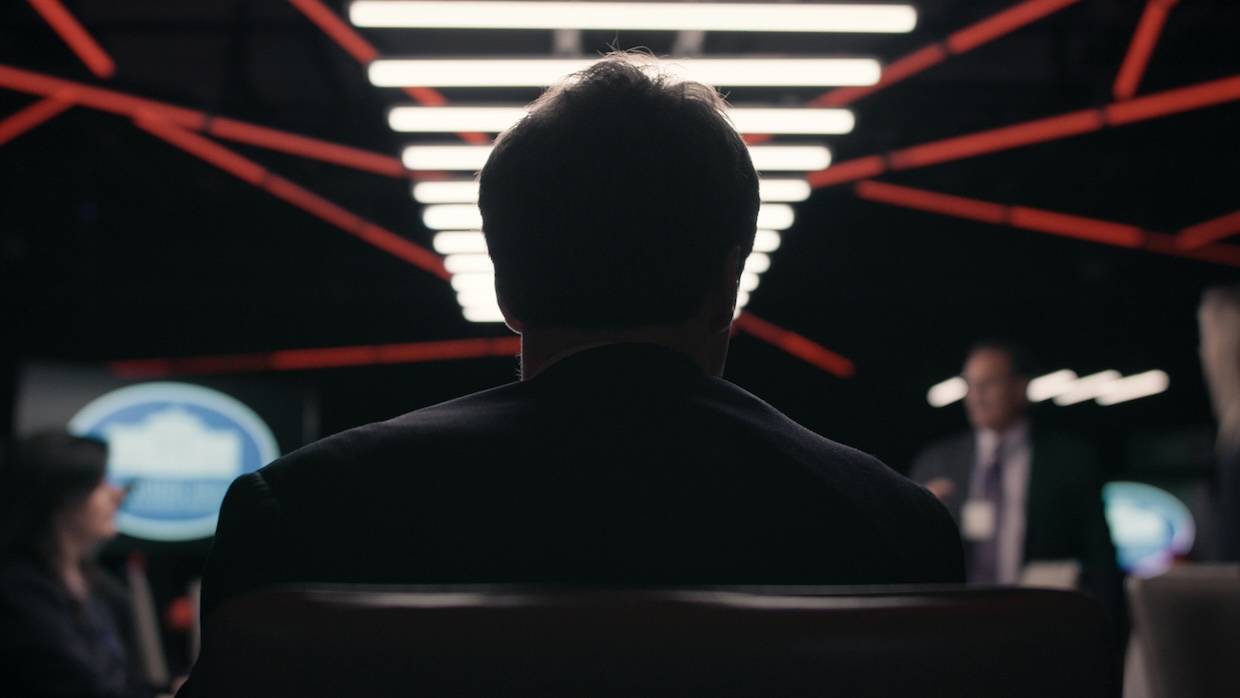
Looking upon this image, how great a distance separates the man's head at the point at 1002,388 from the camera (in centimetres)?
363

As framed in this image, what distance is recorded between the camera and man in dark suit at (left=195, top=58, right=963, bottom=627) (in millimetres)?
795

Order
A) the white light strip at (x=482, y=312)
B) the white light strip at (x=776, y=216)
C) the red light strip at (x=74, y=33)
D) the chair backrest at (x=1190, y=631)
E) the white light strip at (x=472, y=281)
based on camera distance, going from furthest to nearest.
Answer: the white light strip at (x=482, y=312), the white light strip at (x=472, y=281), the white light strip at (x=776, y=216), the red light strip at (x=74, y=33), the chair backrest at (x=1190, y=631)

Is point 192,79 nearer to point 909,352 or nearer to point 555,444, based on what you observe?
point 555,444

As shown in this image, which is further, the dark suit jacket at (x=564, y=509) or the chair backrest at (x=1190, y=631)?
the chair backrest at (x=1190, y=631)

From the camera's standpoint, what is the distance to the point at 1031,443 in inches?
135

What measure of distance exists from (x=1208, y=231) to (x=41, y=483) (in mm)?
7777

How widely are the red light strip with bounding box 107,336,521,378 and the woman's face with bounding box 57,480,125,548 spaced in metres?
6.91

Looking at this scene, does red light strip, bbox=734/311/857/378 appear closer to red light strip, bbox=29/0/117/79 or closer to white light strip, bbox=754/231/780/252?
white light strip, bbox=754/231/780/252

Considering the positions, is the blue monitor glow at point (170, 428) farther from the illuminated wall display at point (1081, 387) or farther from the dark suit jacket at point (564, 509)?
the dark suit jacket at point (564, 509)

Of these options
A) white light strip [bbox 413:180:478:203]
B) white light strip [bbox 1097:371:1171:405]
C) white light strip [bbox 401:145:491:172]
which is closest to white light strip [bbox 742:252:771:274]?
white light strip [bbox 413:180:478:203]

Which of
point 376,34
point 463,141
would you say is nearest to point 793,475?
point 463,141

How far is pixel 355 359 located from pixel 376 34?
7697 mm

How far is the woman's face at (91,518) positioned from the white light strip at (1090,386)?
11.0 m

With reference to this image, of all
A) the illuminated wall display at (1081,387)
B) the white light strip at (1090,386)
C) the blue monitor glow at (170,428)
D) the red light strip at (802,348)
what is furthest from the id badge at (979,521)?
the white light strip at (1090,386)
